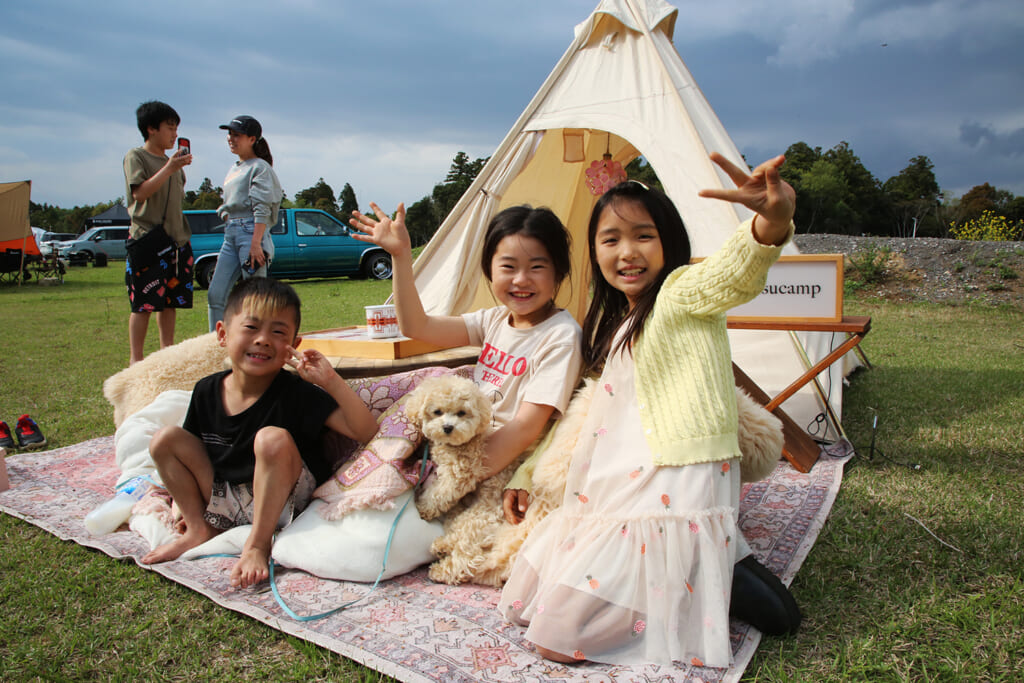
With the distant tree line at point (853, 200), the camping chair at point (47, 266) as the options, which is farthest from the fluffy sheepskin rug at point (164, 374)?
the distant tree line at point (853, 200)

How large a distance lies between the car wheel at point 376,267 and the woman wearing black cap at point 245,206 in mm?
9312

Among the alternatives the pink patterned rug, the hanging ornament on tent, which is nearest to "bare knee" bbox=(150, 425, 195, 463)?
the pink patterned rug

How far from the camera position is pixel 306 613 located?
172cm

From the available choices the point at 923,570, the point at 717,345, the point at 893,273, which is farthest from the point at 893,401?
the point at 893,273

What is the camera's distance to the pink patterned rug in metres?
1.47

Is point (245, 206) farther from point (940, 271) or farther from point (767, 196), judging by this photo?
→ point (940, 271)

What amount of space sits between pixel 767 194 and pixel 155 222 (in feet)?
12.6

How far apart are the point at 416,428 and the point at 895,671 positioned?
145 cm

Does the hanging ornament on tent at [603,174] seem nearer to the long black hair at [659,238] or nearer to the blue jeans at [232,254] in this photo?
the blue jeans at [232,254]

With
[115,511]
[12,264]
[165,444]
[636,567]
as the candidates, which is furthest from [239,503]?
[12,264]

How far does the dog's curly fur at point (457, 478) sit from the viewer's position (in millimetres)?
1898

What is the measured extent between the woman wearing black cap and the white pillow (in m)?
2.62

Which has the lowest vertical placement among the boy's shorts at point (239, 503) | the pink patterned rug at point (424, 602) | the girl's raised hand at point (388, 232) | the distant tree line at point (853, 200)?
the pink patterned rug at point (424, 602)

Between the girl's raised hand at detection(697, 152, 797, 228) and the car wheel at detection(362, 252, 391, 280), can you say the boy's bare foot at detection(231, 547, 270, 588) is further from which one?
the car wheel at detection(362, 252, 391, 280)
